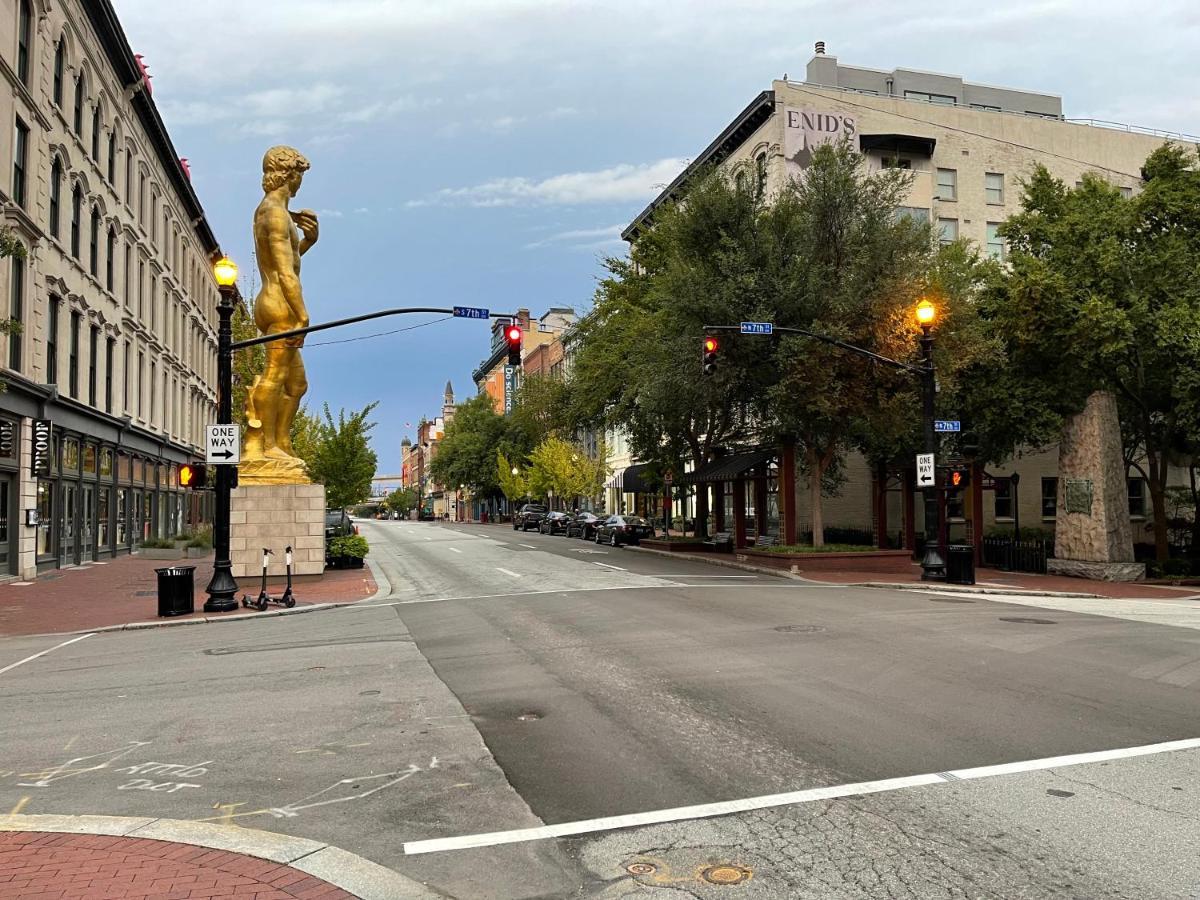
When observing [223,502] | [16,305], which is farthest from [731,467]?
[16,305]

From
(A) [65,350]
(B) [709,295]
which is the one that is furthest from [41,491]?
(B) [709,295]

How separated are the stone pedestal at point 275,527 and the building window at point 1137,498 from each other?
34.9 metres

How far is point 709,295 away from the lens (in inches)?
980

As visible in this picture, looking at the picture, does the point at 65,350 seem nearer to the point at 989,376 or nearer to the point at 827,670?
the point at 827,670

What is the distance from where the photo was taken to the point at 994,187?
144 feet

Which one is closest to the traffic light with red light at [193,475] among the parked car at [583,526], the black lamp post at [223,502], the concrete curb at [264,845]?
the black lamp post at [223,502]

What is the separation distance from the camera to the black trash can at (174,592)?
1592 cm

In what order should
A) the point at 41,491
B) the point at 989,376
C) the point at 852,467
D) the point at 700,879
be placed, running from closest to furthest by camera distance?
the point at 700,879 < the point at 41,491 < the point at 989,376 < the point at 852,467

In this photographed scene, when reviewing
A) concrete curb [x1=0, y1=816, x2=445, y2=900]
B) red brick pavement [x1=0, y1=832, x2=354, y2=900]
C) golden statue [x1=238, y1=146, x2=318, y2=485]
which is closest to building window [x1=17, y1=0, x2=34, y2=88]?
golden statue [x1=238, y1=146, x2=318, y2=485]

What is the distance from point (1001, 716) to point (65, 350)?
26.6 metres

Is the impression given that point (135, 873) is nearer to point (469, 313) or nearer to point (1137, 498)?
point (469, 313)

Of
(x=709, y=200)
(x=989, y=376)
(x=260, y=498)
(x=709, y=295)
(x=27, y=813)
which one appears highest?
(x=709, y=200)

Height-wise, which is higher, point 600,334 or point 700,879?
point 600,334

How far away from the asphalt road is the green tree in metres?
26.9
